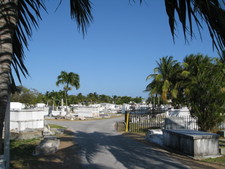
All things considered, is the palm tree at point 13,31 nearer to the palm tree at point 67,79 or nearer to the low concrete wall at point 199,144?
the low concrete wall at point 199,144

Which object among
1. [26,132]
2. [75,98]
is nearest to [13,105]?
[26,132]

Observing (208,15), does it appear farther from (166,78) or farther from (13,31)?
(166,78)

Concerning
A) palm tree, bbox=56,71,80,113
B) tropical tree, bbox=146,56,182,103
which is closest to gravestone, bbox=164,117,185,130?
tropical tree, bbox=146,56,182,103

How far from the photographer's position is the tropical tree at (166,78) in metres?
31.4

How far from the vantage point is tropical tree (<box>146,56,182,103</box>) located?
103 ft

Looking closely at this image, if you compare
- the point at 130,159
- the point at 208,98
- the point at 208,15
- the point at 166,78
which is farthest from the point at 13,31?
the point at 166,78

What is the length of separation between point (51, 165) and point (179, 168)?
13.1 ft

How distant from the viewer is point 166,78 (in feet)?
108

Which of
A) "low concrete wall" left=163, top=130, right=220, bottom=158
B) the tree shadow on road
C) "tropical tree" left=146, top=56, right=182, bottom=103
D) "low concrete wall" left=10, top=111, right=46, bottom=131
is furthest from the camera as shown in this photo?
"tropical tree" left=146, top=56, right=182, bottom=103

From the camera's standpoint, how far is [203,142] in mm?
9039

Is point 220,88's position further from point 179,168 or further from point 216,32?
point 216,32

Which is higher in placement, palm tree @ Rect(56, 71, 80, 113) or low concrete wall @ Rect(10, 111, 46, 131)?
palm tree @ Rect(56, 71, 80, 113)

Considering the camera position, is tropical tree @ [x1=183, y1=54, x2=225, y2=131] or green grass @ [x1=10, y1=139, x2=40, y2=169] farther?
tropical tree @ [x1=183, y1=54, x2=225, y2=131]

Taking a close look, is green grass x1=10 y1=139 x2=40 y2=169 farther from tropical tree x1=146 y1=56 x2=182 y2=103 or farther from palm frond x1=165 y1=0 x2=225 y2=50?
tropical tree x1=146 y1=56 x2=182 y2=103
